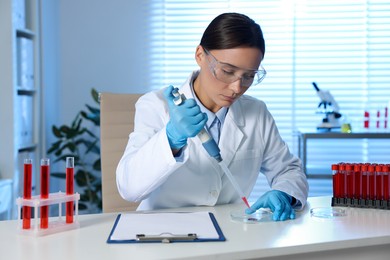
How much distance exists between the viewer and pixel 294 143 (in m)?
3.82

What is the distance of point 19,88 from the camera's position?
308 cm

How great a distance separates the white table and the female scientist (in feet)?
0.45

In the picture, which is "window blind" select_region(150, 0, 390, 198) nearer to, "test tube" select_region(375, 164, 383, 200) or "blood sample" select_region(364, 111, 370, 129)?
"blood sample" select_region(364, 111, 370, 129)

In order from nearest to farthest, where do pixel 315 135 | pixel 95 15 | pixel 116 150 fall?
pixel 116 150
pixel 315 135
pixel 95 15

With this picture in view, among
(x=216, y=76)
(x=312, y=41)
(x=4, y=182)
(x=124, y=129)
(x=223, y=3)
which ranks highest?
(x=223, y=3)

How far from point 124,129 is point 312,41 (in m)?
2.14

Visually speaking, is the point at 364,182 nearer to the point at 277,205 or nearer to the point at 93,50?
the point at 277,205

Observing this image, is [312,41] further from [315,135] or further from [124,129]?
[124,129]

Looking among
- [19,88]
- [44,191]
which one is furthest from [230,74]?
[19,88]

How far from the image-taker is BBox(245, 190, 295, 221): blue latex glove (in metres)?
1.42

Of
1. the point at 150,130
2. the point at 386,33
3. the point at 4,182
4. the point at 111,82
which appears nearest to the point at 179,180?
the point at 150,130

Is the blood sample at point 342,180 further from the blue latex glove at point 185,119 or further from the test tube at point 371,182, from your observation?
the blue latex glove at point 185,119

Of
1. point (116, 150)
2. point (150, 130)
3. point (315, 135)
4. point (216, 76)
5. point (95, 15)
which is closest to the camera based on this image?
point (216, 76)

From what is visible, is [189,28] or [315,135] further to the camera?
[189,28]
